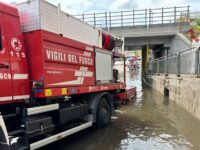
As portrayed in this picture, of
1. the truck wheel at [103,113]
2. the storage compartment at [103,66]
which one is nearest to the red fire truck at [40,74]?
the truck wheel at [103,113]

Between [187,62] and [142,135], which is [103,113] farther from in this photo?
[187,62]

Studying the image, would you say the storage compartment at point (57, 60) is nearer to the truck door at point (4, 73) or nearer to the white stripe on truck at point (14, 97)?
the white stripe on truck at point (14, 97)

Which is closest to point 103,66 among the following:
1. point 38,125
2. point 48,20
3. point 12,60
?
point 48,20

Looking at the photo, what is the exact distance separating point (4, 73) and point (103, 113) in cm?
373

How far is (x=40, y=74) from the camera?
4.84 meters

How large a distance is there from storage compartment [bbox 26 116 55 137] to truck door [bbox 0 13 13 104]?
0.57m

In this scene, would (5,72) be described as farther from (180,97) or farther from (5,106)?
(180,97)

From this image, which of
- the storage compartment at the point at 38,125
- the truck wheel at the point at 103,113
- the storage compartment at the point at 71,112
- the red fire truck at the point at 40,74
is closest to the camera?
the red fire truck at the point at 40,74

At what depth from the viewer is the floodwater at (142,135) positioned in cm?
564

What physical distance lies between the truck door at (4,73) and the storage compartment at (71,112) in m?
1.41

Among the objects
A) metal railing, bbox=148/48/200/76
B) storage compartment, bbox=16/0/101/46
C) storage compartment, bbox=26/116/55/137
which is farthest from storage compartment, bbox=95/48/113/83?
metal railing, bbox=148/48/200/76

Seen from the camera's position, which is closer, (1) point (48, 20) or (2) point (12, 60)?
(2) point (12, 60)

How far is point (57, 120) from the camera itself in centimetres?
542

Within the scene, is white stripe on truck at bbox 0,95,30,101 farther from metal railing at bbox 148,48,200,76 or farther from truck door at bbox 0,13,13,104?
metal railing at bbox 148,48,200,76
